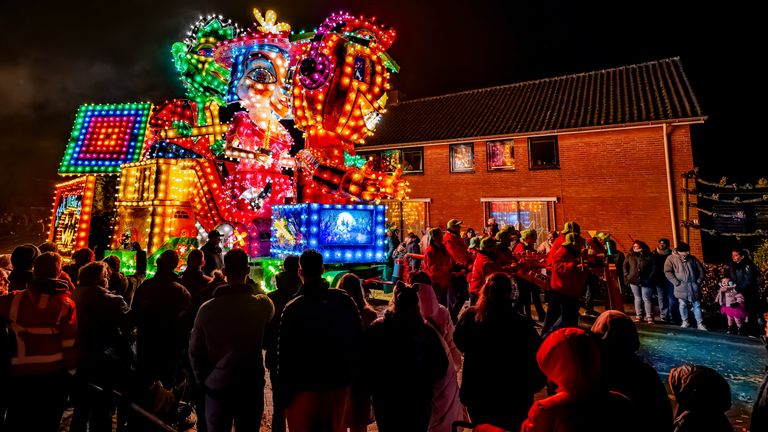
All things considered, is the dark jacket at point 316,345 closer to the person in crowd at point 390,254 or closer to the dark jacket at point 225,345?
the dark jacket at point 225,345

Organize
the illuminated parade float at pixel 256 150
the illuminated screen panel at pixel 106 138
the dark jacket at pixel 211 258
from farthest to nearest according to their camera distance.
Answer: the illuminated screen panel at pixel 106 138 → the illuminated parade float at pixel 256 150 → the dark jacket at pixel 211 258

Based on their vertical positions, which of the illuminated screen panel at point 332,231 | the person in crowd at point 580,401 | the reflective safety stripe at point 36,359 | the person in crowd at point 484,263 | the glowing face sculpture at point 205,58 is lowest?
the reflective safety stripe at point 36,359

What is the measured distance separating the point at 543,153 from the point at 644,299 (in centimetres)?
896

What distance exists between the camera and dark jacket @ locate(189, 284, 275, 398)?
2.80 metres

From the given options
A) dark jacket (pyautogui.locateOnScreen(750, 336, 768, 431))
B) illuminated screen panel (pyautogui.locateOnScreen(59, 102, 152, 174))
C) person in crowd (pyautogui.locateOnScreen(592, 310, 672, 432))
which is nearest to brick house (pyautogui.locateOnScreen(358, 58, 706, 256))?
illuminated screen panel (pyautogui.locateOnScreen(59, 102, 152, 174))

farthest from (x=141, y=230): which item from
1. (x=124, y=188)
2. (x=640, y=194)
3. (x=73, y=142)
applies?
(x=640, y=194)

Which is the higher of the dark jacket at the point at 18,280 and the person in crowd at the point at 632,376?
the dark jacket at the point at 18,280

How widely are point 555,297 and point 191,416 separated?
18.5 feet

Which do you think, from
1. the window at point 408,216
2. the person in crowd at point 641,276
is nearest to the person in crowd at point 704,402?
the person in crowd at point 641,276

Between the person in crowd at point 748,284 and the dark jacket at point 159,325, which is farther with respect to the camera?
the person in crowd at point 748,284

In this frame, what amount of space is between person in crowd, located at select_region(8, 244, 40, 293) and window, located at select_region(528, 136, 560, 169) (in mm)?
16483

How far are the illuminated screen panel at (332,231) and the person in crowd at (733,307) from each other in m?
7.52

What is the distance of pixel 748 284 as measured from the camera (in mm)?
7613

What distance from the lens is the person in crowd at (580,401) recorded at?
163 centimetres
